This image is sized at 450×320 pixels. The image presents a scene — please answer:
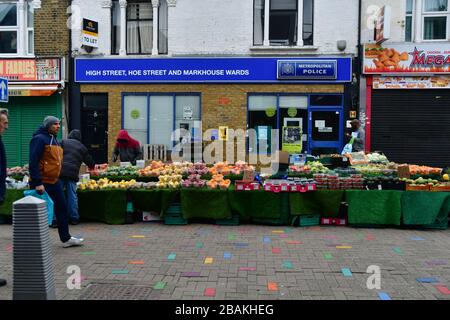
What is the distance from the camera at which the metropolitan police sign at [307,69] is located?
1501 centimetres

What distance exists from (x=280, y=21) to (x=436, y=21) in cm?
500

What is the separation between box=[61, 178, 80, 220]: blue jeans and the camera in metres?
8.10

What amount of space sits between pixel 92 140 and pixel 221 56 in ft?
17.4

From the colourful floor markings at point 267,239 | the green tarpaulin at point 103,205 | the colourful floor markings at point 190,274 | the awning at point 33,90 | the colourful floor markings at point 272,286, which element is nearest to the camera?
the colourful floor markings at point 272,286

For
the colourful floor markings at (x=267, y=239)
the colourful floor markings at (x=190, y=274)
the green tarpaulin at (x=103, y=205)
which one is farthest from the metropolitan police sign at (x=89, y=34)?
the colourful floor markings at (x=190, y=274)

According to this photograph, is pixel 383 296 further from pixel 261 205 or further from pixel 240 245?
pixel 261 205

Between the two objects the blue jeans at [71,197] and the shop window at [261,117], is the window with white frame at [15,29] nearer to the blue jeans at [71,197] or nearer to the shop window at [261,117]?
the shop window at [261,117]

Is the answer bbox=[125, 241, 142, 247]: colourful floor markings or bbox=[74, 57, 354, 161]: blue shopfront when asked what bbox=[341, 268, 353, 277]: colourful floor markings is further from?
bbox=[74, 57, 354, 161]: blue shopfront

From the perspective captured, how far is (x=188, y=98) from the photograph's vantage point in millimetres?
15750

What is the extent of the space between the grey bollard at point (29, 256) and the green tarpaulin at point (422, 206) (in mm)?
6349

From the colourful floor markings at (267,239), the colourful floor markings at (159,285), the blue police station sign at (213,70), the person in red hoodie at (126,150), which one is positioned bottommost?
the colourful floor markings at (159,285)

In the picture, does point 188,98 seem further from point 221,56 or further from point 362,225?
point 362,225

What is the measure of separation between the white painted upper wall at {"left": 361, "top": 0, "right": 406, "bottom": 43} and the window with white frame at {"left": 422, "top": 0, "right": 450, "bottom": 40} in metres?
0.73

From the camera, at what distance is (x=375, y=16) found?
14906mm
